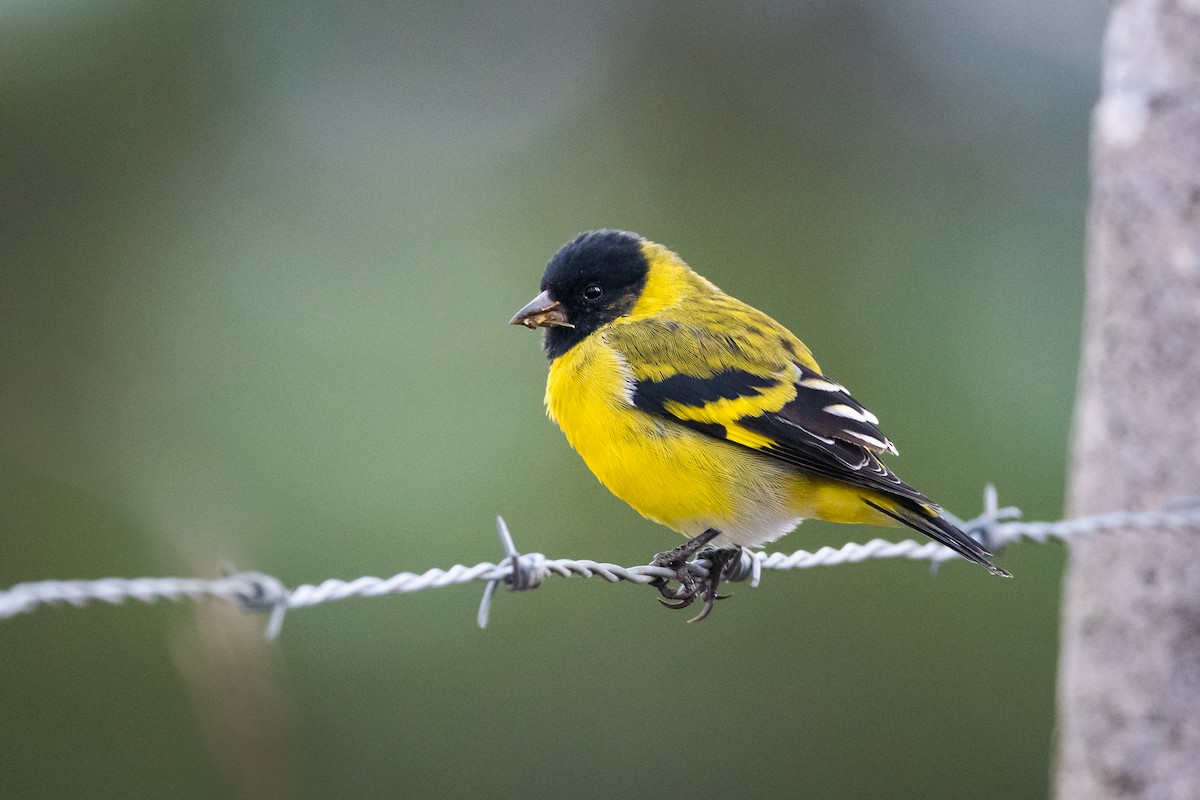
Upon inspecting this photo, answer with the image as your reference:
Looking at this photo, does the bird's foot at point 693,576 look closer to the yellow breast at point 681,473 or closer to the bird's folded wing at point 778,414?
the yellow breast at point 681,473

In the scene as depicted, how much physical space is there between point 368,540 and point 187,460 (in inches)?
41.3

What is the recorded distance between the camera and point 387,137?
9820 millimetres

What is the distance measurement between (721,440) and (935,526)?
692 mm

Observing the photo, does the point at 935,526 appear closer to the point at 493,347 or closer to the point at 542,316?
the point at 542,316

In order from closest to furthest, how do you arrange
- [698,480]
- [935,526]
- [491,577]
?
[491,577] < [935,526] < [698,480]

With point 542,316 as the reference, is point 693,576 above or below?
below

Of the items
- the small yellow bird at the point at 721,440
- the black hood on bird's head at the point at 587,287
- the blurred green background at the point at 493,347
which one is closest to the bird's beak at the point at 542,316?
the black hood on bird's head at the point at 587,287

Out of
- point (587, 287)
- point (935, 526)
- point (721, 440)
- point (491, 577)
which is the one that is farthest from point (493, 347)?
point (491, 577)

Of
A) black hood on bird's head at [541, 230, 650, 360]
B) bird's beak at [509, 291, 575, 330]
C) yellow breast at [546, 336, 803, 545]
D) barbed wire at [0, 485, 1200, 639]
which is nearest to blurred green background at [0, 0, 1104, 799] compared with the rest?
bird's beak at [509, 291, 575, 330]

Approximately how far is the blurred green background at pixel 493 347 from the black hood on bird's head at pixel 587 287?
1593 mm

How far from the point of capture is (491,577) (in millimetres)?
2621

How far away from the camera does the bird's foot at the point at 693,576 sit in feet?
12.8

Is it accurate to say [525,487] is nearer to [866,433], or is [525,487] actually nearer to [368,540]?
[368,540]

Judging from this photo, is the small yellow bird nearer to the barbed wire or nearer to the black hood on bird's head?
the barbed wire
